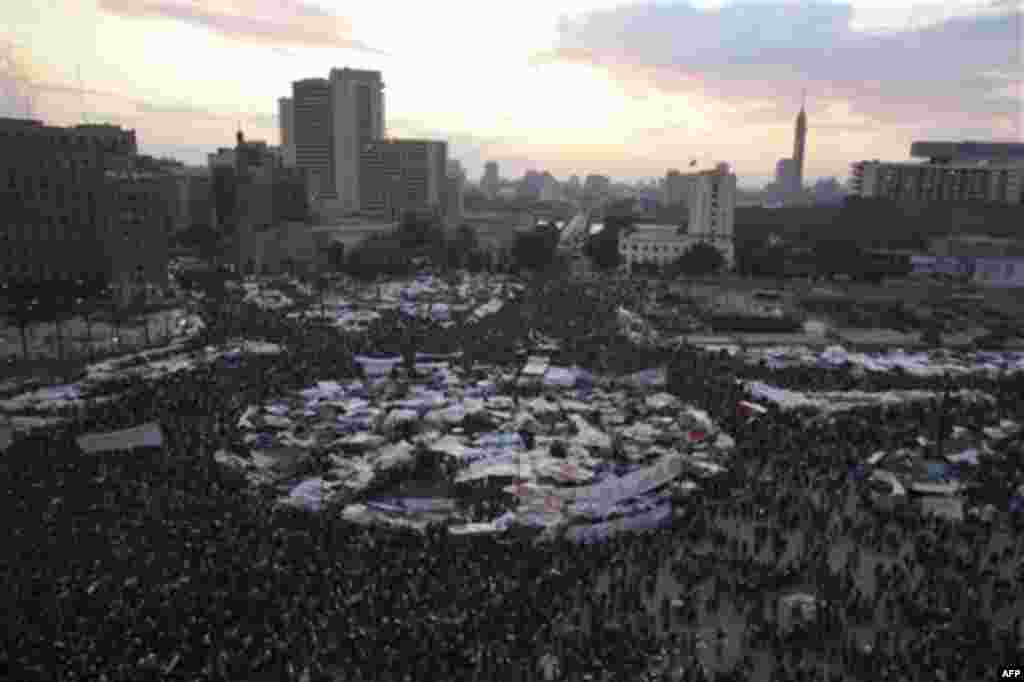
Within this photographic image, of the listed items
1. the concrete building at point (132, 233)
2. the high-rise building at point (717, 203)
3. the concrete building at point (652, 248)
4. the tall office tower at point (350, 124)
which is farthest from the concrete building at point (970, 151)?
the concrete building at point (132, 233)

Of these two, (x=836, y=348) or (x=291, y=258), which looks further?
(x=291, y=258)

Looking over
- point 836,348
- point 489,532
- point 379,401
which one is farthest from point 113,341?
point 836,348

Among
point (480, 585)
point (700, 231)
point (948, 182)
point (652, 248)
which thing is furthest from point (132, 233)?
point (948, 182)

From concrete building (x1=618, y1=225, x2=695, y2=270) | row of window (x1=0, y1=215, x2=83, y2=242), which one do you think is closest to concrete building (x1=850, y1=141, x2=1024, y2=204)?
concrete building (x1=618, y1=225, x2=695, y2=270)

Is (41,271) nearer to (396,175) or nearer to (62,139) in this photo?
(62,139)

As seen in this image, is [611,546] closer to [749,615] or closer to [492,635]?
[749,615]
